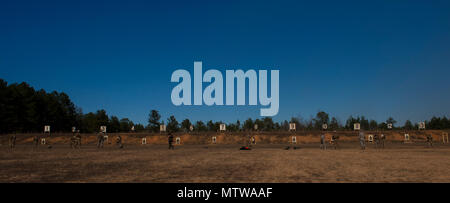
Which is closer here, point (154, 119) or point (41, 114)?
point (41, 114)

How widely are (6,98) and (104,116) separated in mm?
50274

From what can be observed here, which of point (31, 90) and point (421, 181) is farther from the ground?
point (31, 90)

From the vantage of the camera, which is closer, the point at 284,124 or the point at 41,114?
the point at 41,114

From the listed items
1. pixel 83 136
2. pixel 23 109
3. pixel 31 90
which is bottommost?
pixel 83 136

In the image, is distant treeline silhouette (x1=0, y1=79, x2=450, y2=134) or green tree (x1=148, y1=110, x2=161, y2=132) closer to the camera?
distant treeline silhouette (x1=0, y1=79, x2=450, y2=134)

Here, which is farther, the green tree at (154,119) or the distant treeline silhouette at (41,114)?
the green tree at (154,119)
